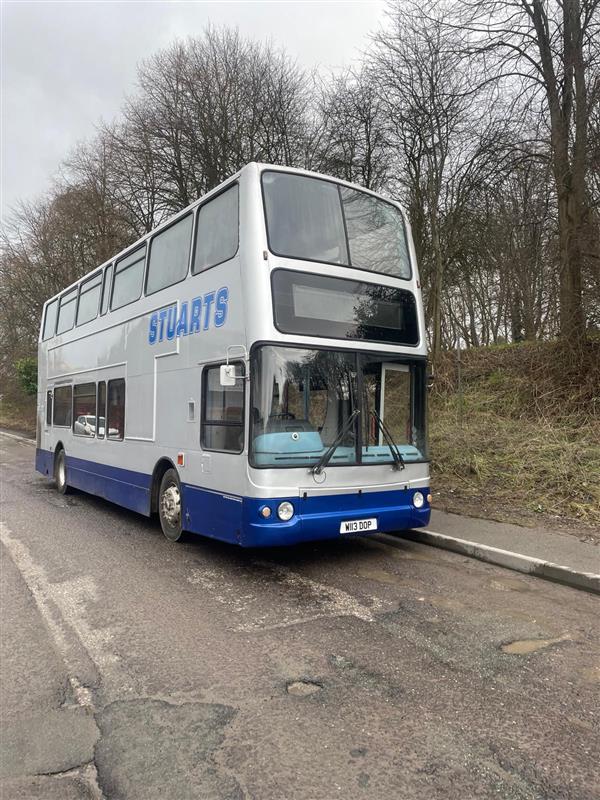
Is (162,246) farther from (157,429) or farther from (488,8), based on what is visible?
(488,8)

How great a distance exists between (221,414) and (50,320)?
28.1 ft

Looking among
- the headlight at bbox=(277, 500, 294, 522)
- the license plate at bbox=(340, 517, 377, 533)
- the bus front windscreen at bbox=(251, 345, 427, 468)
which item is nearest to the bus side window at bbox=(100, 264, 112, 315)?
the bus front windscreen at bbox=(251, 345, 427, 468)

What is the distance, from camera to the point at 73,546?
723cm

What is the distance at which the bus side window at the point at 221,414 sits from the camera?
19.1ft

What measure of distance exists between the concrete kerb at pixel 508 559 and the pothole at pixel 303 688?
→ 3249 mm

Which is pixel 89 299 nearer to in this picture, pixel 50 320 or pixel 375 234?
pixel 50 320

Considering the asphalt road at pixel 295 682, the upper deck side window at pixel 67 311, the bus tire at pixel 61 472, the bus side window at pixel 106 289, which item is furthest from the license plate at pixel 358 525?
the upper deck side window at pixel 67 311

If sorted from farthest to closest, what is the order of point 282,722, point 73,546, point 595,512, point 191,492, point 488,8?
point 488,8, point 595,512, point 73,546, point 191,492, point 282,722

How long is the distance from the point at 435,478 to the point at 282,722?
24.4 feet

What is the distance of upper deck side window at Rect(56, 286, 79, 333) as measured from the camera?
11539 millimetres

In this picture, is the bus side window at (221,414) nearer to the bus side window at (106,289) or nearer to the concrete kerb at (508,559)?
the concrete kerb at (508,559)

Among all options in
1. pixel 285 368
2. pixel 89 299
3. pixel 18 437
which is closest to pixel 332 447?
pixel 285 368

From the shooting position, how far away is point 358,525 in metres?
5.96

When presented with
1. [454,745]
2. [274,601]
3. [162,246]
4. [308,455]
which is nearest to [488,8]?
[162,246]
